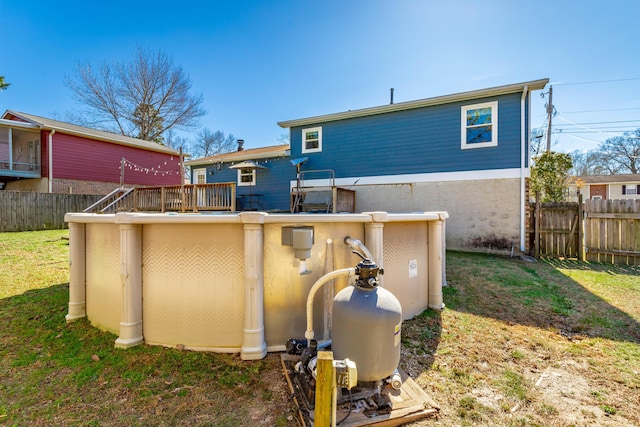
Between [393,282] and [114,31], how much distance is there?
69.0 feet

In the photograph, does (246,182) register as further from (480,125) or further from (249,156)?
(480,125)

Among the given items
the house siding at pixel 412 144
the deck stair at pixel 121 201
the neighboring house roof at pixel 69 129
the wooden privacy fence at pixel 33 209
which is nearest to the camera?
the house siding at pixel 412 144

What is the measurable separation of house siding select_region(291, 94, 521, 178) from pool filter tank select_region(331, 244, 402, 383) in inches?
325

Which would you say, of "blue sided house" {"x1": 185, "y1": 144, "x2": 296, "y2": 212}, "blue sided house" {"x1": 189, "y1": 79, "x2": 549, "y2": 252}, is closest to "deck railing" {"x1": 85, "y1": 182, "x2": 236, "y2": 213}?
"blue sided house" {"x1": 185, "y1": 144, "x2": 296, "y2": 212}

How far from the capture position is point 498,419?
192 cm

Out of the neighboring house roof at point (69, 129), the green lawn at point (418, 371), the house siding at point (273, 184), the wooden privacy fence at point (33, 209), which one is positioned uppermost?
the neighboring house roof at point (69, 129)

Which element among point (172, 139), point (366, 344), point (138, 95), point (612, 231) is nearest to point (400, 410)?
point (366, 344)

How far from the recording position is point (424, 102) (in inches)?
370

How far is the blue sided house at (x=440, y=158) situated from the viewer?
826 centimetres

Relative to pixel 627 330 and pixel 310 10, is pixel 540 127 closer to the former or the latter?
pixel 310 10

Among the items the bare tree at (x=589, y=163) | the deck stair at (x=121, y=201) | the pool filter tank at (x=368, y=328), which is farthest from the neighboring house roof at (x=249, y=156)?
the bare tree at (x=589, y=163)

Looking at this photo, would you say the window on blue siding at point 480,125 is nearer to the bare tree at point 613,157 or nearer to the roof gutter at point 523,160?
the roof gutter at point 523,160

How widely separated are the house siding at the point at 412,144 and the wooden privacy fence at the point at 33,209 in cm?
1074

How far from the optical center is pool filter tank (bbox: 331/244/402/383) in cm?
198
